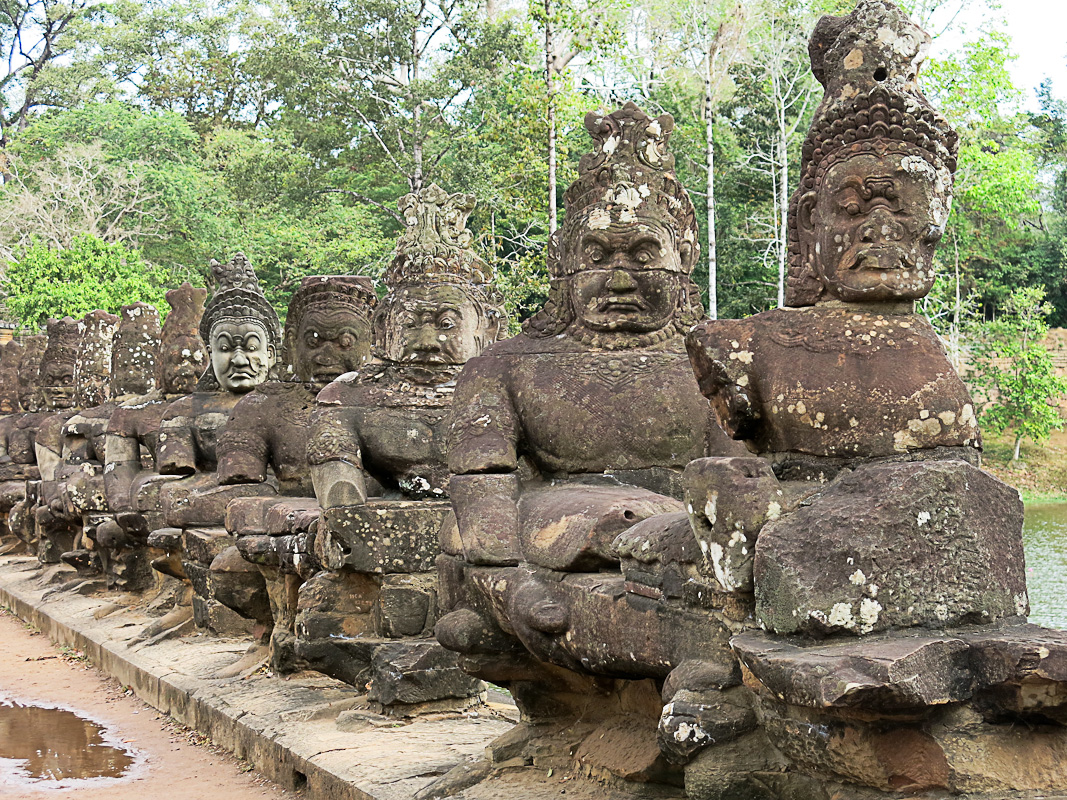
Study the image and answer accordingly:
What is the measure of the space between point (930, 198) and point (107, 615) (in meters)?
8.89

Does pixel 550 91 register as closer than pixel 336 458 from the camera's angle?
No

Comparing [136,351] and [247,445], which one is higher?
[136,351]

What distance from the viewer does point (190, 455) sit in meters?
9.14

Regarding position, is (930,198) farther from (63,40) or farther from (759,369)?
(63,40)

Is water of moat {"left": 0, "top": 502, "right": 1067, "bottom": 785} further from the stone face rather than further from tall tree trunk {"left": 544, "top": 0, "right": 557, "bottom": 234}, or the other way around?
tall tree trunk {"left": 544, "top": 0, "right": 557, "bottom": 234}

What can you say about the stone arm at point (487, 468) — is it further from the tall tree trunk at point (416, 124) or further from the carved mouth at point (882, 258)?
the tall tree trunk at point (416, 124)

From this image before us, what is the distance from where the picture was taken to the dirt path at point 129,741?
604cm

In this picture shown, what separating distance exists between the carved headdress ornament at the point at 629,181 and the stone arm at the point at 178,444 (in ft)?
16.8

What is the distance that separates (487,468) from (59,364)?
1189cm

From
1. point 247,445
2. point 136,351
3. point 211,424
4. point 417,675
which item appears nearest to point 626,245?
point 417,675

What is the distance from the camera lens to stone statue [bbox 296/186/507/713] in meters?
6.12

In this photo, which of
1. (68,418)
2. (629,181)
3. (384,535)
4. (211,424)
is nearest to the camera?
(629,181)

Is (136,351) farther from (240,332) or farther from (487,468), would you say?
(487,468)

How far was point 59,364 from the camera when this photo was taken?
15078mm
